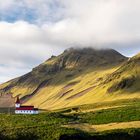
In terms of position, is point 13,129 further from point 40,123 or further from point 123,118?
point 123,118

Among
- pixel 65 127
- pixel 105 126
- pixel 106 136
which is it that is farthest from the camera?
pixel 105 126

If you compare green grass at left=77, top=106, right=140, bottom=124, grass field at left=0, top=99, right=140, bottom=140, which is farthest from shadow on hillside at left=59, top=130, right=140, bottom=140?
green grass at left=77, top=106, right=140, bottom=124

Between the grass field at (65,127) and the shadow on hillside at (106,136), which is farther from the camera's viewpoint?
the grass field at (65,127)

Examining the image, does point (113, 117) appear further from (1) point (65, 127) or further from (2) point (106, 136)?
(2) point (106, 136)

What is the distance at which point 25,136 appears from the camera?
98438mm

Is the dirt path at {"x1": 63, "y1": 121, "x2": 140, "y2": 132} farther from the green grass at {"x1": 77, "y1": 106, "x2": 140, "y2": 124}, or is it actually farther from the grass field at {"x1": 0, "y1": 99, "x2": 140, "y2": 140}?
the green grass at {"x1": 77, "y1": 106, "x2": 140, "y2": 124}

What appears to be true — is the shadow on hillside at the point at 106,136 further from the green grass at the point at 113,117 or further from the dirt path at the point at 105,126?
the green grass at the point at 113,117

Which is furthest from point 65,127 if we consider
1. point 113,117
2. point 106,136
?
point 113,117

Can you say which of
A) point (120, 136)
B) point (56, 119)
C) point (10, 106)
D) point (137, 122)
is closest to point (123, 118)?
point (137, 122)

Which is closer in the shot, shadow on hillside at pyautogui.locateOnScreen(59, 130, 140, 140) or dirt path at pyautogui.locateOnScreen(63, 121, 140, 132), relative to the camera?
shadow on hillside at pyautogui.locateOnScreen(59, 130, 140, 140)

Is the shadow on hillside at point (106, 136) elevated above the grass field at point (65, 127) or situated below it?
below

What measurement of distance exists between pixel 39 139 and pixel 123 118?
134ft

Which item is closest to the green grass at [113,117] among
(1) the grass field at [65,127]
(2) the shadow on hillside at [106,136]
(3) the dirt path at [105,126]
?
(1) the grass field at [65,127]

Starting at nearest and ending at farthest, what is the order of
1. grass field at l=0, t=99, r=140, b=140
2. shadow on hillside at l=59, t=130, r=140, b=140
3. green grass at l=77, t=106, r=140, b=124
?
shadow on hillside at l=59, t=130, r=140, b=140 → grass field at l=0, t=99, r=140, b=140 → green grass at l=77, t=106, r=140, b=124
